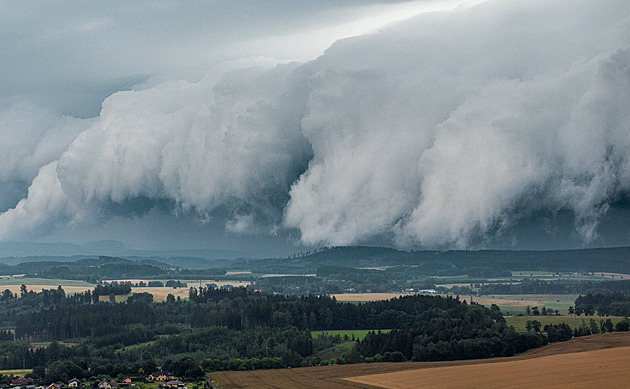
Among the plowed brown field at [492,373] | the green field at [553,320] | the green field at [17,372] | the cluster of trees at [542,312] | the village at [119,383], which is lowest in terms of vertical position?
the village at [119,383]

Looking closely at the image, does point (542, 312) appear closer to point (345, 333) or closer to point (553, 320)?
point (553, 320)

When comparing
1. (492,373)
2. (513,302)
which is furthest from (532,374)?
(513,302)

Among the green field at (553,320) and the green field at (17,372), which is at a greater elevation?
the green field at (553,320)

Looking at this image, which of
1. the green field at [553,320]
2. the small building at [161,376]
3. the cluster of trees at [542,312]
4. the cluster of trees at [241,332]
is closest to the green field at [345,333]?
the cluster of trees at [241,332]

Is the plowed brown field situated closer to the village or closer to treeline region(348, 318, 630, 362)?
treeline region(348, 318, 630, 362)

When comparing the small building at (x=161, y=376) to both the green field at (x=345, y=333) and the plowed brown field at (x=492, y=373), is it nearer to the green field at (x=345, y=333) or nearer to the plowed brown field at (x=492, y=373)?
the plowed brown field at (x=492, y=373)

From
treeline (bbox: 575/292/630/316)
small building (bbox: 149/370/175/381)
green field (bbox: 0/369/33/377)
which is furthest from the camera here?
treeline (bbox: 575/292/630/316)

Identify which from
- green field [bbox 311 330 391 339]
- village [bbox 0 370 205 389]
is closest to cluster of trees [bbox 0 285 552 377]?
green field [bbox 311 330 391 339]
